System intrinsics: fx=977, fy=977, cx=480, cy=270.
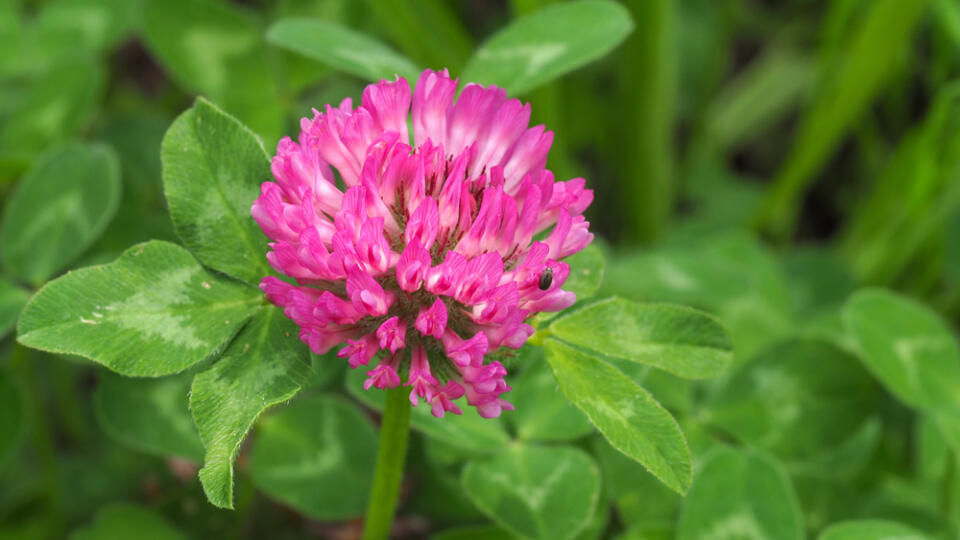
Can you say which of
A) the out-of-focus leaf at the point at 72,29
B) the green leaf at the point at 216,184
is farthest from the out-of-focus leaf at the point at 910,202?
the out-of-focus leaf at the point at 72,29

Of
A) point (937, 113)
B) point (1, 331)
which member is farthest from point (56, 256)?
point (937, 113)

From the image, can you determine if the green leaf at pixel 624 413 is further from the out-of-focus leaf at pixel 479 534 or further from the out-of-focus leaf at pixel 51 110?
the out-of-focus leaf at pixel 51 110

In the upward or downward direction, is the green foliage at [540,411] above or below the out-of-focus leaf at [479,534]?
above

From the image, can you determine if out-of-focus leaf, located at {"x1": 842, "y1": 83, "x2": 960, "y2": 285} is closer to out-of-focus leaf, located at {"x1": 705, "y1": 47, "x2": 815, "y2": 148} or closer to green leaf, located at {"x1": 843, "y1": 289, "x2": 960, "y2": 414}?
out-of-focus leaf, located at {"x1": 705, "y1": 47, "x2": 815, "y2": 148}

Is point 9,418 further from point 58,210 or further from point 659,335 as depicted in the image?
point 659,335

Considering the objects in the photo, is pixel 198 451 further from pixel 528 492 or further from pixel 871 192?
pixel 871 192

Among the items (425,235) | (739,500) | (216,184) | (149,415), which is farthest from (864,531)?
(149,415)
